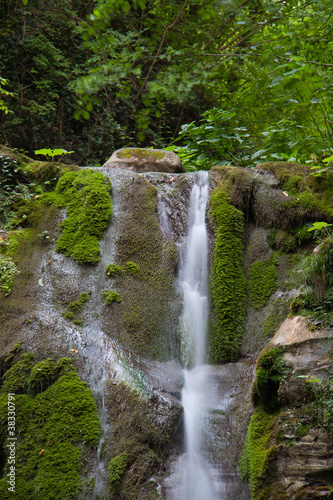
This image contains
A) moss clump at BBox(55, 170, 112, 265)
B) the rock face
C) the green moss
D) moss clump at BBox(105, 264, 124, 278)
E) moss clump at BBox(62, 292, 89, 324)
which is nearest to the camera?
the rock face

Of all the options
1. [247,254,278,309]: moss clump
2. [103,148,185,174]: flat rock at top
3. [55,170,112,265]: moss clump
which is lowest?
[247,254,278,309]: moss clump

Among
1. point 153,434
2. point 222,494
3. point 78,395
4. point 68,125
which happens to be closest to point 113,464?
point 153,434

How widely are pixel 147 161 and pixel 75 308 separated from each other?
3576 mm

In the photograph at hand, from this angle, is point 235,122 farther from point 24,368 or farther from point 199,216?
point 24,368

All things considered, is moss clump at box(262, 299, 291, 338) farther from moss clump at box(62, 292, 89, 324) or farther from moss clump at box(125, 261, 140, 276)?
moss clump at box(62, 292, 89, 324)

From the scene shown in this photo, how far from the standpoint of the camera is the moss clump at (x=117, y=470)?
135 inches

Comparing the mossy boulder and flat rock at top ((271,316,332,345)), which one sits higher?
the mossy boulder

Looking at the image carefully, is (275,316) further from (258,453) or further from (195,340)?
(258,453)

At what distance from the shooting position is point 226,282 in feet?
17.1

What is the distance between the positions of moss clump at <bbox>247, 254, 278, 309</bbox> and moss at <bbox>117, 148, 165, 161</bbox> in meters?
3.08

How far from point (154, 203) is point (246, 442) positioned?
3.45 meters

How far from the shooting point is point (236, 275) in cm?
530

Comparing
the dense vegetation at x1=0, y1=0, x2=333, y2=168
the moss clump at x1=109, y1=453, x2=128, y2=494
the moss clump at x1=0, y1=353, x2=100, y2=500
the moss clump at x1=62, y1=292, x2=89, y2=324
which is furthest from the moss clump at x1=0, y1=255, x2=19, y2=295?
the dense vegetation at x1=0, y1=0, x2=333, y2=168

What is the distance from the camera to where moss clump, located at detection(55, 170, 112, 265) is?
5223mm
